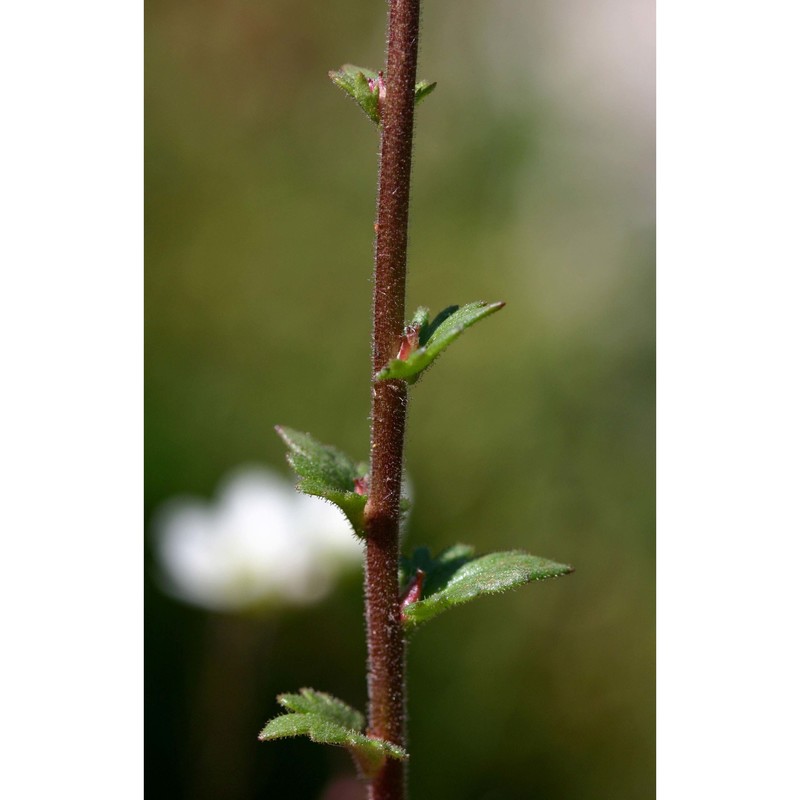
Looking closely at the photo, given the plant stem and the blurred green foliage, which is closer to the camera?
the plant stem

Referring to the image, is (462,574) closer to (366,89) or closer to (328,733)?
(328,733)

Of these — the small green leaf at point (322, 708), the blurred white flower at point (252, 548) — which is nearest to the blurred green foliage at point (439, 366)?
the blurred white flower at point (252, 548)

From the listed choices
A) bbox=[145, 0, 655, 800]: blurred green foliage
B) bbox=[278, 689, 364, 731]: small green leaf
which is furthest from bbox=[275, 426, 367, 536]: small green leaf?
bbox=[145, 0, 655, 800]: blurred green foliage

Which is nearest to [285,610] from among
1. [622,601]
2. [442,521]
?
[442,521]

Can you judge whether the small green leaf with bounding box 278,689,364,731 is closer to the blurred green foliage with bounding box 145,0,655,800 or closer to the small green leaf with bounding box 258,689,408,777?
the small green leaf with bounding box 258,689,408,777

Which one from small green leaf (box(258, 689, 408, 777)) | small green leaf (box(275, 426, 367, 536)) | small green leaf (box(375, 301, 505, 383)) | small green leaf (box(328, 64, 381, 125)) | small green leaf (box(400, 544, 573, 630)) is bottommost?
small green leaf (box(258, 689, 408, 777))

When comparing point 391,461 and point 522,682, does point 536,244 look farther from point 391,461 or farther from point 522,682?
point 391,461
